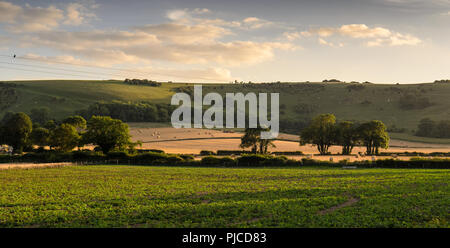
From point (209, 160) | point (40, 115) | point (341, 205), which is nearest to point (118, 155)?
point (209, 160)

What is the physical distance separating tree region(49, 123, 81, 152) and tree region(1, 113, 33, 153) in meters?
10.1

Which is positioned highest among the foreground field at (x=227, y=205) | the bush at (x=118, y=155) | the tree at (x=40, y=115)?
the tree at (x=40, y=115)

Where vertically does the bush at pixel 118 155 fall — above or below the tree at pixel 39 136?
below

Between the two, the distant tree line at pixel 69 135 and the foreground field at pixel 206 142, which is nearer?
the distant tree line at pixel 69 135

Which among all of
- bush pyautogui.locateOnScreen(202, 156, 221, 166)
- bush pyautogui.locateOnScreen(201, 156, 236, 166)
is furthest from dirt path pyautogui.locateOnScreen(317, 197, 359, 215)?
bush pyautogui.locateOnScreen(202, 156, 221, 166)

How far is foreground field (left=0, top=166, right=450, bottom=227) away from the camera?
28.9m

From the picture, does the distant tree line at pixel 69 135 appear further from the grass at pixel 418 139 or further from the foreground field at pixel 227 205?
the grass at pixel 418 139

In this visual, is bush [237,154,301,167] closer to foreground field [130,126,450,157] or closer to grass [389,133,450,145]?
foreground field [130,126,450,157]

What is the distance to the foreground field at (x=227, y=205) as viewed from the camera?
A: 28859 mm

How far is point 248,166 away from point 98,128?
44766 millimetres

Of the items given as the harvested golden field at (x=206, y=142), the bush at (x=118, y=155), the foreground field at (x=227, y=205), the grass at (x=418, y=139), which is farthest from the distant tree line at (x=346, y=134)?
the foreground field at (x=227, y=205)

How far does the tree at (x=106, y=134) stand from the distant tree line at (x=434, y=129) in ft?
461

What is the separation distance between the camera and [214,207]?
3438 centimetres

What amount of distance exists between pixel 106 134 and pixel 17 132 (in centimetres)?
2864
